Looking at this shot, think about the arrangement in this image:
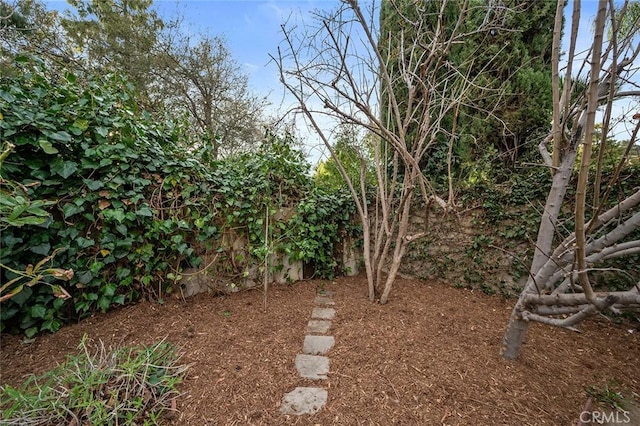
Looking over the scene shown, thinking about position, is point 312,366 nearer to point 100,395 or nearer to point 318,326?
point 318,326

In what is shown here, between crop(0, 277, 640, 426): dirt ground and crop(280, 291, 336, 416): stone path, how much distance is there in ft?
0.14

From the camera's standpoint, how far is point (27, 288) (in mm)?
1767

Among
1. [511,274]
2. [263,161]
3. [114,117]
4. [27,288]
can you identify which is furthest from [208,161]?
[511,274]

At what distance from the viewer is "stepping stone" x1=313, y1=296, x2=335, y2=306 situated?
2.60 metres

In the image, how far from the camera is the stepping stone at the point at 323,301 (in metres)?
2.60

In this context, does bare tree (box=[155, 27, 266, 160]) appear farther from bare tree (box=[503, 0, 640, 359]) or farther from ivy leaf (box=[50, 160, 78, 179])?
bare tree (box=[503, 0, 640, 359])

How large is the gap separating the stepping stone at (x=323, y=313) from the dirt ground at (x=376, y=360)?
6 centimetres

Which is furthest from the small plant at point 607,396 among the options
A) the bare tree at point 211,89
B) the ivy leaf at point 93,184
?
the bare tree at point 211,89

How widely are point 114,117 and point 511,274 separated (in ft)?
13.6

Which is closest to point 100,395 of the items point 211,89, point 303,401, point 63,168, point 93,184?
point 303,401

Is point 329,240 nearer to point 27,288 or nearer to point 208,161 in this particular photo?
point 208,161

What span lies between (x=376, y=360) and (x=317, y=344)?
44 centimetres

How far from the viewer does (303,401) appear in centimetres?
137

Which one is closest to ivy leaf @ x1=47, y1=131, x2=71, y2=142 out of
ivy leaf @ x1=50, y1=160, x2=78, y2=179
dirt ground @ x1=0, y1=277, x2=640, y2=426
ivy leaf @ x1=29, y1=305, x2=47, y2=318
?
ivy leaf @ x1=50, y1=160, x2=78, y2=179
